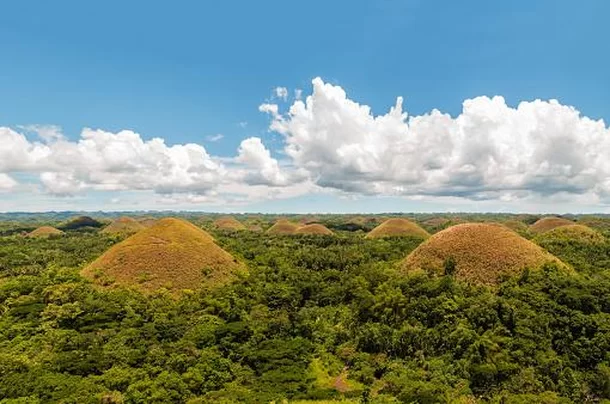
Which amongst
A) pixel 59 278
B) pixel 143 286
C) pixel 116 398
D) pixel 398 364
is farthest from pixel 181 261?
pixel 398 364

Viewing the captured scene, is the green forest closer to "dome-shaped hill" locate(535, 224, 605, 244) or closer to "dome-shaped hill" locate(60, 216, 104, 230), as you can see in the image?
"dome-shaped hill" locate(535, 224, 605, 244)

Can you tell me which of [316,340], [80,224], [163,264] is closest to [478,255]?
[316,340]

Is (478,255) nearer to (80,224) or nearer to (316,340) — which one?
(316,340)

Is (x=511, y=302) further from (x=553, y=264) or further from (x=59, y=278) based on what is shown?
(x=59, y=278)

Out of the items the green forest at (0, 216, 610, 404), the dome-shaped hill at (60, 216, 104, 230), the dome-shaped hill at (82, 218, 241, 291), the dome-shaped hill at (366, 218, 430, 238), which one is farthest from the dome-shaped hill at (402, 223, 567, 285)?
the dome-shaped hill at (60, 216, 104, 230)

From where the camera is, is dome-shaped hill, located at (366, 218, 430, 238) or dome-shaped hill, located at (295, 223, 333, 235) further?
dome-shaped hill, located at (295, 223, 333, 235)
